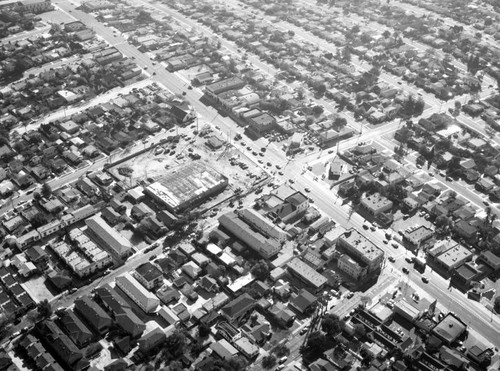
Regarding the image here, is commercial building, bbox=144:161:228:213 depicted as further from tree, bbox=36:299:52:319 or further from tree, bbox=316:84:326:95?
tree, bbox=316:84:326:95

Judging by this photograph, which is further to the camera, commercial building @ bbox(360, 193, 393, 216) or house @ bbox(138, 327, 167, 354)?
commercial building @ bbox(360, 193, 393, 216)

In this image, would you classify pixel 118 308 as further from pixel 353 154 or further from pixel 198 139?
pixel 353 154

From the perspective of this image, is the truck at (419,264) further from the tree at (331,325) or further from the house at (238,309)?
the house at (238,309)

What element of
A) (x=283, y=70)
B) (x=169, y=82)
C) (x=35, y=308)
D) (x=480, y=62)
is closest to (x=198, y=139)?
(x=169, y=82)

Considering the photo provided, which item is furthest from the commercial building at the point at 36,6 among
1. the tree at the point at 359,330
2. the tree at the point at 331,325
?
the tree at the point at 359,330

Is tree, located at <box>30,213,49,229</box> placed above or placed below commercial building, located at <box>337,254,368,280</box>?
below

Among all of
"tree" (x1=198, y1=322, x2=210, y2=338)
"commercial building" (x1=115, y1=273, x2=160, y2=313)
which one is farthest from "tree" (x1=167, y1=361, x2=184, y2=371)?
"commercial building" (x1=115, y1=273, x2=160, y2=313)
